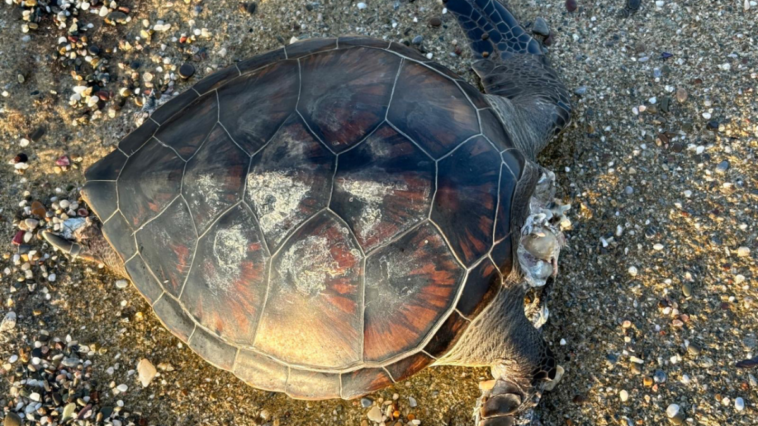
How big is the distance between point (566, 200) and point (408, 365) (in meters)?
1.61

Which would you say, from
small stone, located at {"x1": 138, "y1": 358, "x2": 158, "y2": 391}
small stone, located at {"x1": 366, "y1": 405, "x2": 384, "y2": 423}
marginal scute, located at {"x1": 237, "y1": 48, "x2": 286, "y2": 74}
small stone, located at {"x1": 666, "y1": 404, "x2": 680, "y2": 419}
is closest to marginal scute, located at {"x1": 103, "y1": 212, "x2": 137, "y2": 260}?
small stone, located at {"x1": 138, "y1": 358, "x2": 158, "y2": 391}

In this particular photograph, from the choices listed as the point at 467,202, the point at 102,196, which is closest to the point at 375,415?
the point at 467,202

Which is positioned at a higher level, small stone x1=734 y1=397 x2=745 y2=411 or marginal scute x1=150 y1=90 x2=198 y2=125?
marginal scute x1=150 y1=90 x2=198 y2=125

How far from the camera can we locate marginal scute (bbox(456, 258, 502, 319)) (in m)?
2.71

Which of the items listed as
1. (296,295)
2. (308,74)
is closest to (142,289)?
(296,295)

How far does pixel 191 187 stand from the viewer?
2758 millimetres

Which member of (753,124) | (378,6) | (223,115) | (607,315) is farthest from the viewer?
(378,6)

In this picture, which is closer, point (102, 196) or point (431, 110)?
point (431, 110)

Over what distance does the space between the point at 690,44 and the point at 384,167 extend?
2725 millimetres

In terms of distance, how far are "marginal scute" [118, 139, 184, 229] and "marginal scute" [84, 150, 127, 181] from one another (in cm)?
7

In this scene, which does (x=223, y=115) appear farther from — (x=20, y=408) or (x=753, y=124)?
(x=753, y=124)

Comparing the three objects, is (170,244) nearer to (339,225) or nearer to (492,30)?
(339,225)

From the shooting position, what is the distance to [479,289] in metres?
2.73

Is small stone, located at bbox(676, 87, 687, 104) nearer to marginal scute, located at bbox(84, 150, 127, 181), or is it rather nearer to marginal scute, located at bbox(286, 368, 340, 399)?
marginal scute, located at bbox(286, 368, 340, 399)
